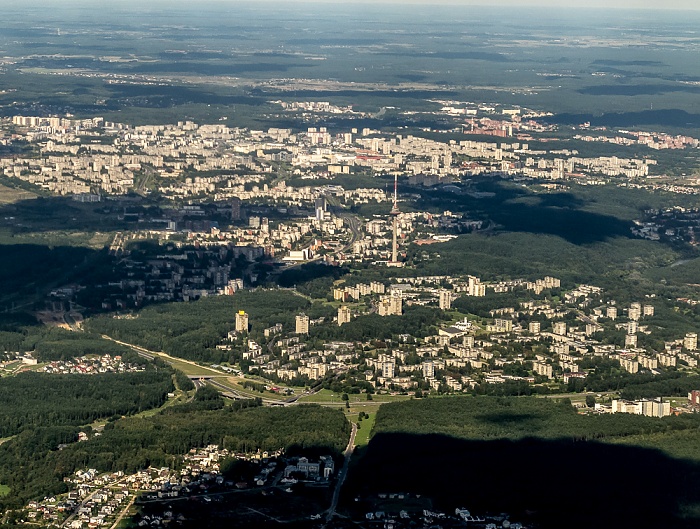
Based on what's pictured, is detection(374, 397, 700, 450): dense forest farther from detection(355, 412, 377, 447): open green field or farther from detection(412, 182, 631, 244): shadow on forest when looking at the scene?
detection(412, 182, 631, 244): shadow on forest

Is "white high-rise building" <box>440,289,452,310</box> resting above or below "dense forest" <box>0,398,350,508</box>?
below

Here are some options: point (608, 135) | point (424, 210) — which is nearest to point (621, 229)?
point (424, 210)

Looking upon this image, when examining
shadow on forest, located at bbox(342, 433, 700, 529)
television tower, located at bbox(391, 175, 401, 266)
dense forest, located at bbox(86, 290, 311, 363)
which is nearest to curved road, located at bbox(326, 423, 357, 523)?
shadow on forest, located at bbox(342, 433, 700, 529)

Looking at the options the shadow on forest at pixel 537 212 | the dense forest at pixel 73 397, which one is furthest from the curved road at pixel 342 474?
the shadow on forest at pixel 537 212

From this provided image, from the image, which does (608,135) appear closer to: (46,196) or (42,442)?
(46,196)

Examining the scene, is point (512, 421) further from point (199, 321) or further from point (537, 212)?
point (537, 212)

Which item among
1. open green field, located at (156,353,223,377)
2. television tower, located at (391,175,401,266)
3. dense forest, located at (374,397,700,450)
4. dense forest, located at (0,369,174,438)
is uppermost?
dense forest, located at (374,397,700,450)

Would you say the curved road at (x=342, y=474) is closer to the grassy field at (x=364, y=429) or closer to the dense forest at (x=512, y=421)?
the grassy field at (x=364, y=429)

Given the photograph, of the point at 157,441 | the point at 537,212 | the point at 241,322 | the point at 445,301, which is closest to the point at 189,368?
the point at 241,322
